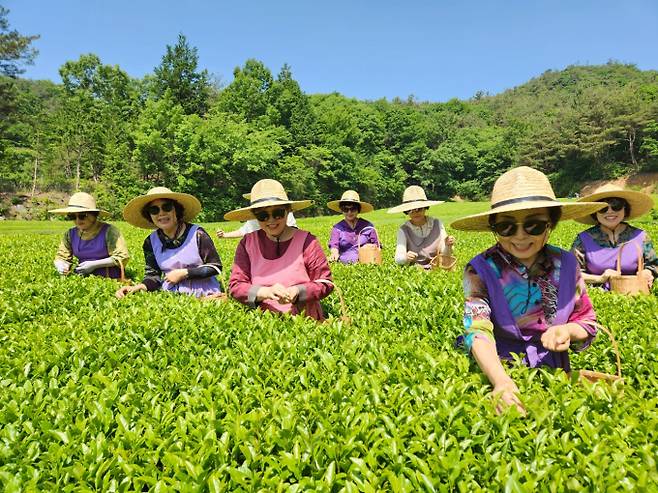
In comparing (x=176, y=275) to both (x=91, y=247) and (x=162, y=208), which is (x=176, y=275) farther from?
(x=91, y=247)

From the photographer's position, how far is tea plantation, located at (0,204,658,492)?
1.74 m

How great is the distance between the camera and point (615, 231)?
17.8ft

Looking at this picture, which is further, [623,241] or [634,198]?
[623,241]

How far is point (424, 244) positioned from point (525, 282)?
447 centimetres

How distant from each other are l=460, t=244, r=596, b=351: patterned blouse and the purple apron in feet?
11.1

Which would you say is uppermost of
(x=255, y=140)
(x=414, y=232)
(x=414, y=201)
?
(x=255, y=140)

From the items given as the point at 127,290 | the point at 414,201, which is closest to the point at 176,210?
the point at 127,290

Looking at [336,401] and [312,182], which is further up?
[312,182]

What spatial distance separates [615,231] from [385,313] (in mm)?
3179

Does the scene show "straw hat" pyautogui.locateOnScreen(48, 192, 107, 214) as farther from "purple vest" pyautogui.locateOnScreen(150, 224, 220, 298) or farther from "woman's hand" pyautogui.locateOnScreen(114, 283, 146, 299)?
"woman's hand" pyautogui.locateOnScreen(114, 283, 146, 299)

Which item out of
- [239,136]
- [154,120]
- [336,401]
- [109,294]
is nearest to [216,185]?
[239,136]

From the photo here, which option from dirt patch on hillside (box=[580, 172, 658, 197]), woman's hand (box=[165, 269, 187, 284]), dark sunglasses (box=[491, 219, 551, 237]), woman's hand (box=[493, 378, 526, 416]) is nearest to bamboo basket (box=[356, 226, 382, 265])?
woman's hand (box=[165, 269, 187, 284])

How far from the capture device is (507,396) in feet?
7.05

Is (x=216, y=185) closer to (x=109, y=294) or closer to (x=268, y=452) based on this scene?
(x=109, y=294)
